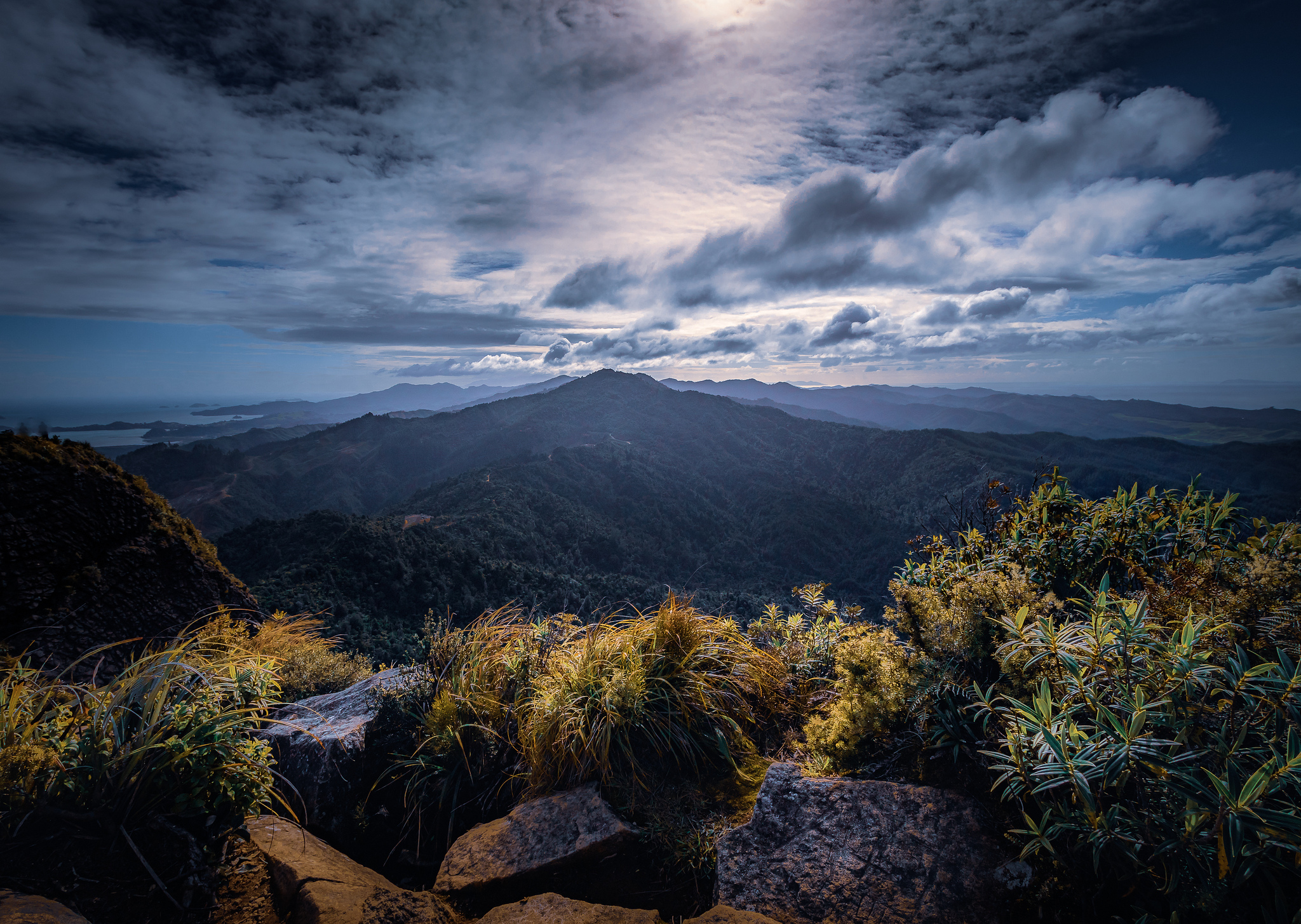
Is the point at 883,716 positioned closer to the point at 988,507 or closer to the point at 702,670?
the point at 702,670

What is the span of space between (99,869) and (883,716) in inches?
134

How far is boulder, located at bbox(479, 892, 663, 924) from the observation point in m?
2.07

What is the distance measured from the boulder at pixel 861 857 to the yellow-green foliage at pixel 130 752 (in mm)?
2382

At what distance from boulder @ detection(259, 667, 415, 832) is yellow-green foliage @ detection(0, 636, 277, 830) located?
2.41 feet

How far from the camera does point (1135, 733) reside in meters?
1.50

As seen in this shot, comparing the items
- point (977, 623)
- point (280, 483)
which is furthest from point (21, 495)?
point (280, 483)

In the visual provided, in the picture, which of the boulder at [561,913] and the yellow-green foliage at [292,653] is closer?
the boulder at [561,913]

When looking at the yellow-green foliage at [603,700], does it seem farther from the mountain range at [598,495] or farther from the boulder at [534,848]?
the mountain range at [598,495]

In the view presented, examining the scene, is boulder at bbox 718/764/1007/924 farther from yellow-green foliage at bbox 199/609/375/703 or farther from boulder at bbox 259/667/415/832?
yellow-green foliage at bbox 199/609/375/703

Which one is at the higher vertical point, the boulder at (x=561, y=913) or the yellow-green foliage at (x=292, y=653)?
the boulder at (x=561, y=913)

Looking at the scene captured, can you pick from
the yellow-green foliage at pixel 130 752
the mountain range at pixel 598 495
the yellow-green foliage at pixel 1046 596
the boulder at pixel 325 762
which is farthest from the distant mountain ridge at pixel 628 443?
the yellow-green foliage at pixel 130 752

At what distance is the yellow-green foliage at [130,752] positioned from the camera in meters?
2.07

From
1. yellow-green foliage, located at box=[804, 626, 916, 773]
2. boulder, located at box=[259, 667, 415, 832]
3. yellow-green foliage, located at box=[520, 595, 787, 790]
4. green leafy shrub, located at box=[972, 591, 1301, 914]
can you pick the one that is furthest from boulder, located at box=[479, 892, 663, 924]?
boulder, located at box=[259, 667, 415, 832]

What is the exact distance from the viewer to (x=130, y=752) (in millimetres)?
2182
